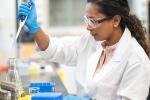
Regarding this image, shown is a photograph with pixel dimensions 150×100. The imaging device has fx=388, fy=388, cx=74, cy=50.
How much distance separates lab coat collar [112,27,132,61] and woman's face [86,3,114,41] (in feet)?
0.26

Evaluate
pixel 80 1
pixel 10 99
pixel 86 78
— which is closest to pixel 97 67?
pixel 86 78

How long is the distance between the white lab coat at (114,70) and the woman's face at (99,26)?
0.29 feet

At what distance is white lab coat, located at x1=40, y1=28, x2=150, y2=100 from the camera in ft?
6.63

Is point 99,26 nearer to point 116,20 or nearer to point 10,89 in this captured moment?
point 116,20

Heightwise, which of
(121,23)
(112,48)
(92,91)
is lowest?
(92,91)

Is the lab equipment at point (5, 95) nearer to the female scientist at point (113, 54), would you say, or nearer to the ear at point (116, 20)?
the female scientist at point (113, 54)

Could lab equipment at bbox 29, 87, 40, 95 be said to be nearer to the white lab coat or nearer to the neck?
the white lab coat

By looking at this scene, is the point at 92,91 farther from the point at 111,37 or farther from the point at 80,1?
the point at 80,1

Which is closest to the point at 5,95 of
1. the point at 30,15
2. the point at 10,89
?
the point at 10,89

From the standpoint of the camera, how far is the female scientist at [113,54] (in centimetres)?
203

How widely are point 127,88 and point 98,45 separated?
0.44 m

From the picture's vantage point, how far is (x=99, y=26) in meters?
2.13

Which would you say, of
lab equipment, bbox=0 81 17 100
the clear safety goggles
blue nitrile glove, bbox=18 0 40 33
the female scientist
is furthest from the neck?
lab equipment, bbox=0 81 17 100

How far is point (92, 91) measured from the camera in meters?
2.16
